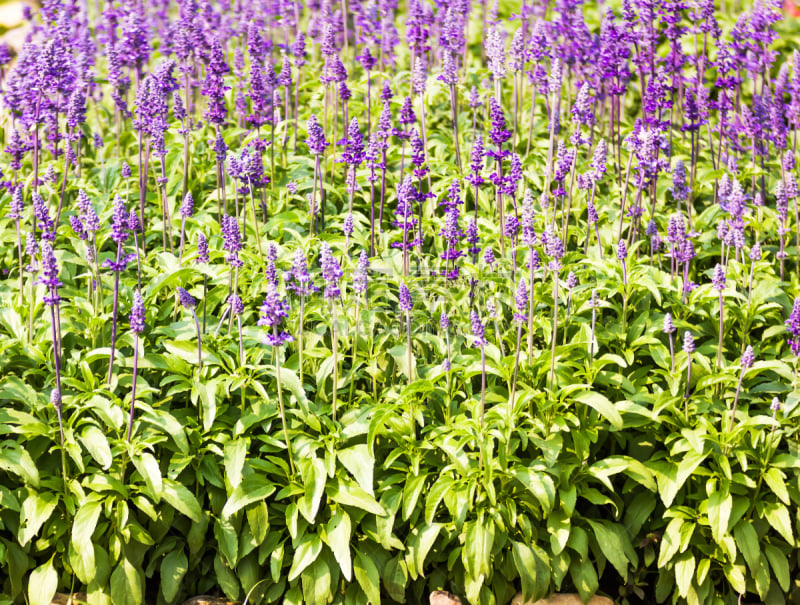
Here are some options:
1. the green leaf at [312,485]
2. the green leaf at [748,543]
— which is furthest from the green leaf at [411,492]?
the green leaf at [748,543]

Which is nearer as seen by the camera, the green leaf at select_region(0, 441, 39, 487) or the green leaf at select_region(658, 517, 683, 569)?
the green leaf at select_region(0, 441, 39, 487)

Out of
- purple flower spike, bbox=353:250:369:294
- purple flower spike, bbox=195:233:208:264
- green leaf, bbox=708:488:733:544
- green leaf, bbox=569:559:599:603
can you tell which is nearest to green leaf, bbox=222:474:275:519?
purple flower spike, bbox=353:250:369:294

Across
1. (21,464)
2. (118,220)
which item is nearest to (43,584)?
(21,464)

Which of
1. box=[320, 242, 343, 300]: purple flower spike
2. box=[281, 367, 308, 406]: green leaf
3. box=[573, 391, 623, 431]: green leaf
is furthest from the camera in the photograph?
box=[281, 367, 308, 406]: green leaf

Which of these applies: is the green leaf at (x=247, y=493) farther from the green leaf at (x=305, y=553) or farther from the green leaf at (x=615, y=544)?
the green leaf at (x=615, y=544)

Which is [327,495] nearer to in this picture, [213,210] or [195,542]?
[195,542]

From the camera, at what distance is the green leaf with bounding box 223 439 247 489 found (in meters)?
4.83

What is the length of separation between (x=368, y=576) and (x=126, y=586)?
4.27ft

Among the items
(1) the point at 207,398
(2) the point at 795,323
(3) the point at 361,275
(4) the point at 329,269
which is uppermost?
(4) the point at 329,269

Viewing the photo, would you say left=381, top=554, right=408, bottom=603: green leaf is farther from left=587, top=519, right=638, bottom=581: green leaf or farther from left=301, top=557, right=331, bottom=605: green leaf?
left=587, top=519, right=638, bottom=581: green leaf

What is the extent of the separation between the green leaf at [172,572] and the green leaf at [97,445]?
0.64 metres

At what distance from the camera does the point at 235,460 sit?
491cm

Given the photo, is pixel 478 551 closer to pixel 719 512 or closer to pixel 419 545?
pixel 419 545

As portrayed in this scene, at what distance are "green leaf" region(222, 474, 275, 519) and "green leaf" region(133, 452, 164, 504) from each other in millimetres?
366
